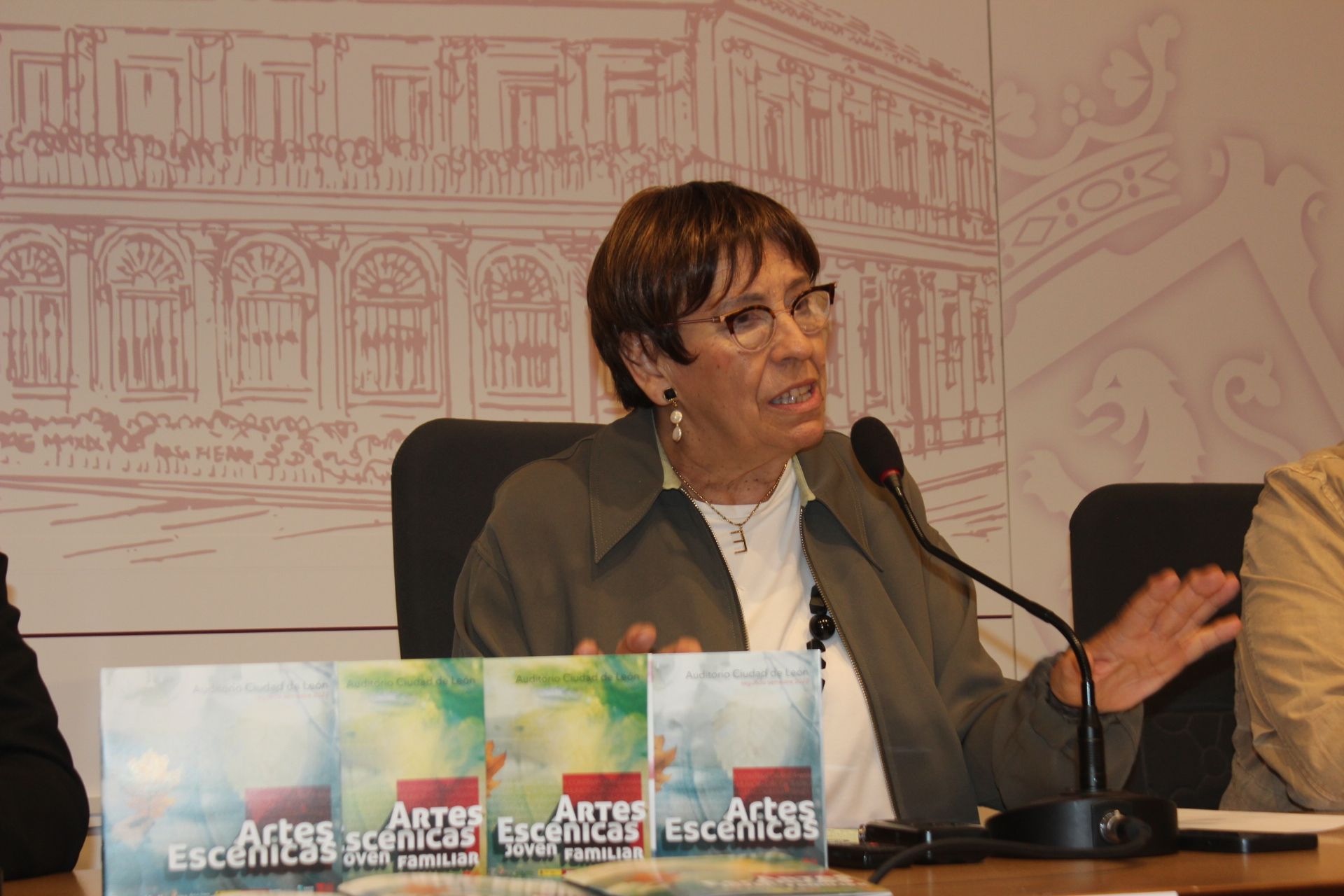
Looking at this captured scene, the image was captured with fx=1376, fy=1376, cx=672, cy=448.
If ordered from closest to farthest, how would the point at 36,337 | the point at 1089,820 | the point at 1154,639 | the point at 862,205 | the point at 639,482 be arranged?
the point at 1089,820
the point at 1154,639
the point at 639,482
the point at 36,337
the point at 862,205

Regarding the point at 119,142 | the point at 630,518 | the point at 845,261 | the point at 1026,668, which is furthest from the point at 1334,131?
the point at 119,142

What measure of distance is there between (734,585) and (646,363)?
37cm

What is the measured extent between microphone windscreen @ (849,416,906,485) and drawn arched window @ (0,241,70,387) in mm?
1576

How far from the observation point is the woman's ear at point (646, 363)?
6.47 ft

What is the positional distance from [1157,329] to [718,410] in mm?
1485

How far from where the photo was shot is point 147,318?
2438 millimetres

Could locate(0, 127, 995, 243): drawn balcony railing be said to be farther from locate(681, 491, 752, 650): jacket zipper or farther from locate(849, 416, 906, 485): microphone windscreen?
locate(849, 416, 906, 485): microphone windscreen

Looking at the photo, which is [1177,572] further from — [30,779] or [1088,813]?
[30,779]

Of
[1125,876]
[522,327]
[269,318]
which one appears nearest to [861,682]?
[1125,876]

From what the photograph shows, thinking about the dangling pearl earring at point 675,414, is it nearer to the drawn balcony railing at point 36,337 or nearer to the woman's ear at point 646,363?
the woman's ear at point 646,363

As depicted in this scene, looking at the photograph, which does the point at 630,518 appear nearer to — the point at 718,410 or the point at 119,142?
the point at 718,410

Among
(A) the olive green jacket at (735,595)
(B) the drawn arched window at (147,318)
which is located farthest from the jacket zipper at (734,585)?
(B) the drawn arched window at (147,318)

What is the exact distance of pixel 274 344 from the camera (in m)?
2.48

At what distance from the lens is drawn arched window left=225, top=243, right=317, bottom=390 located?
97.2 inches
